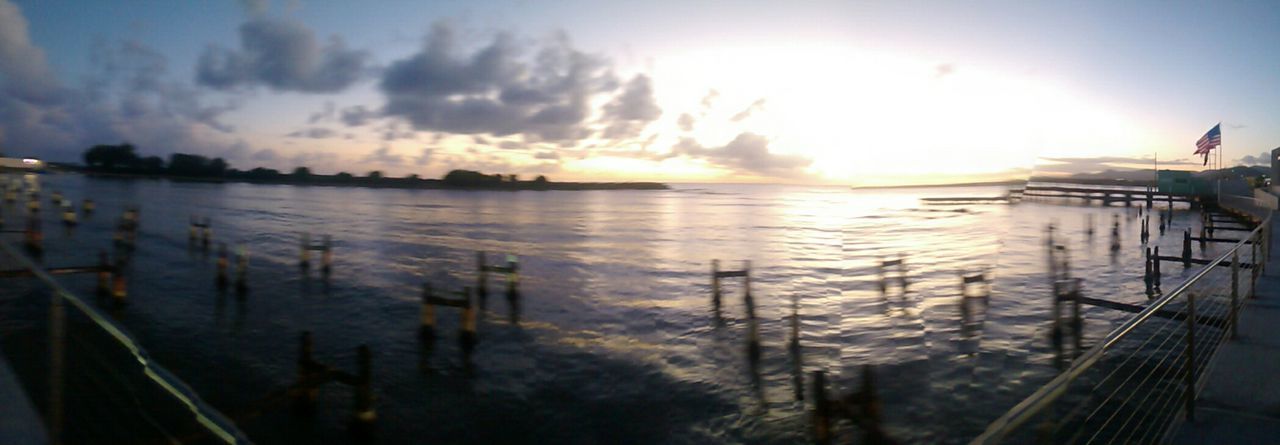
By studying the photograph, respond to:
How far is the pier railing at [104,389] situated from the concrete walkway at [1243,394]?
26.5 feet

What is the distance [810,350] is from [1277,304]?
8065 mm

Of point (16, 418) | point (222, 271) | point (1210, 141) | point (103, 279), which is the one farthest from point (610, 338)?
Answer: point (1210, 141)

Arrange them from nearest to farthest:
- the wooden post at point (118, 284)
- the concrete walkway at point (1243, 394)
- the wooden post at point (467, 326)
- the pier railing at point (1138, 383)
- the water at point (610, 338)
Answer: the pier railing at point (1138, 383), the concrete walkway at point (1243, 394), the water at point (610, 338), the wooden post at point (467, 326), the wooden post at point (118, 284)

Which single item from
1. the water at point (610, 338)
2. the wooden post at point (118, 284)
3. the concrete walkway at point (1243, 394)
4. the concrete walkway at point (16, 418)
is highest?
the concrete walkway at point (16, 418)

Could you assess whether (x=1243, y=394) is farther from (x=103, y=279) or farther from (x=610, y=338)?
(x=103, y=279)

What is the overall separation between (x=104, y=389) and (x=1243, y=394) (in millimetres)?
14648

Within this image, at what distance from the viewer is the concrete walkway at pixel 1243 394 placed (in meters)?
4.60

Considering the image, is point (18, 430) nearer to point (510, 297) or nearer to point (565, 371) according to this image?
point (565, 371)

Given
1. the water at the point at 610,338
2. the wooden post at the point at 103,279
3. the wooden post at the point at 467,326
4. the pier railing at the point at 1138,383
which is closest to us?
the pier railing at the point at 1138,383

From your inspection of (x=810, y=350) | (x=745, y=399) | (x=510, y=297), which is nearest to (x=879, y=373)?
(x=810, y=350)

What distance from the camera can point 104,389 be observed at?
1064 cm

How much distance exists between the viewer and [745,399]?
11.9 m

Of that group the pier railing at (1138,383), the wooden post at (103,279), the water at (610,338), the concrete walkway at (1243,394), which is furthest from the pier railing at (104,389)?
the concrete walkway at (1243,394)

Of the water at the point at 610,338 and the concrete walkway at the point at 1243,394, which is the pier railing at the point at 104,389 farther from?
the concrete walkway at the point at 1243,394
